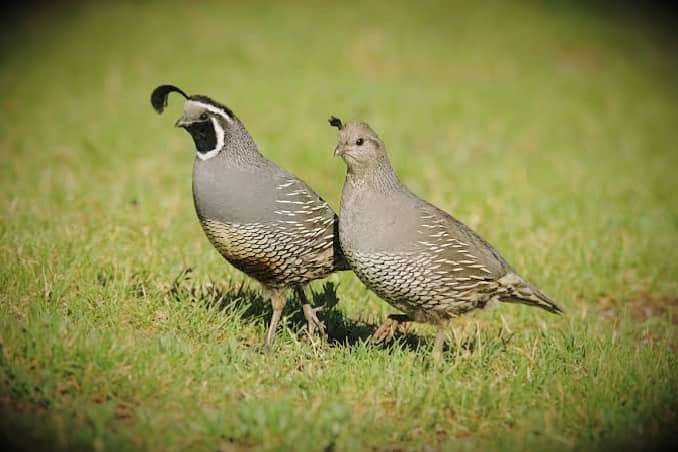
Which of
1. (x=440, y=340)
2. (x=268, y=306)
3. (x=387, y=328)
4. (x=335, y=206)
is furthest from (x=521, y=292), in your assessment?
(x=335, y=206)

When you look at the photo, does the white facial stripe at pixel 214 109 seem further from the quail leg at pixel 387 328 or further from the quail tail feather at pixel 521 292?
the quail tail feather at pixel 521 292

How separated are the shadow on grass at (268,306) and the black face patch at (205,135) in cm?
70

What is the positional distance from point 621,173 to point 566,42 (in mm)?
5044

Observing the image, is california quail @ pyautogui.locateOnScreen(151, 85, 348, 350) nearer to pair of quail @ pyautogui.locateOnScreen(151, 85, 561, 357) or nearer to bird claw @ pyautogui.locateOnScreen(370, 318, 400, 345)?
pair of quail @ pyautogui.locateOnScreen(151, 85, 561, 357)

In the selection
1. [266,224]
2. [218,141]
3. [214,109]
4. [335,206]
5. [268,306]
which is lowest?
[268,306]

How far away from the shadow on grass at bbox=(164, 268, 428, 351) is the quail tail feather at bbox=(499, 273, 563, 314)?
0.54 meters

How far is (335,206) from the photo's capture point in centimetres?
661

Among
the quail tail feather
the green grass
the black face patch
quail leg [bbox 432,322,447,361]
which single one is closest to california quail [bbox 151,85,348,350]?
the black face patch

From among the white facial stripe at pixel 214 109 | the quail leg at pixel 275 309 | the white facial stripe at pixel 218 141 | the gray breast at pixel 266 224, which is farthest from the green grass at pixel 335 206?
the white facial stripe at pixel 214 109

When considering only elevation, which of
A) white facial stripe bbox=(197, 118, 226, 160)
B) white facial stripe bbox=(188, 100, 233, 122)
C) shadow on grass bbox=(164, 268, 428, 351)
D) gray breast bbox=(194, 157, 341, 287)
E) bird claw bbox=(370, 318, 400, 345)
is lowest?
shadow on grass bbox=(164, 268, 428, 351)

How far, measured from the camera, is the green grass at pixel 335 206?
3.37m

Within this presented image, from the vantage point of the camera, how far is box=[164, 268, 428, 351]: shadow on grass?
171 inches

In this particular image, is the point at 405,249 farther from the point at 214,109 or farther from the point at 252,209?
the point at 214,109

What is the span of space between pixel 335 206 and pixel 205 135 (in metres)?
2.64
